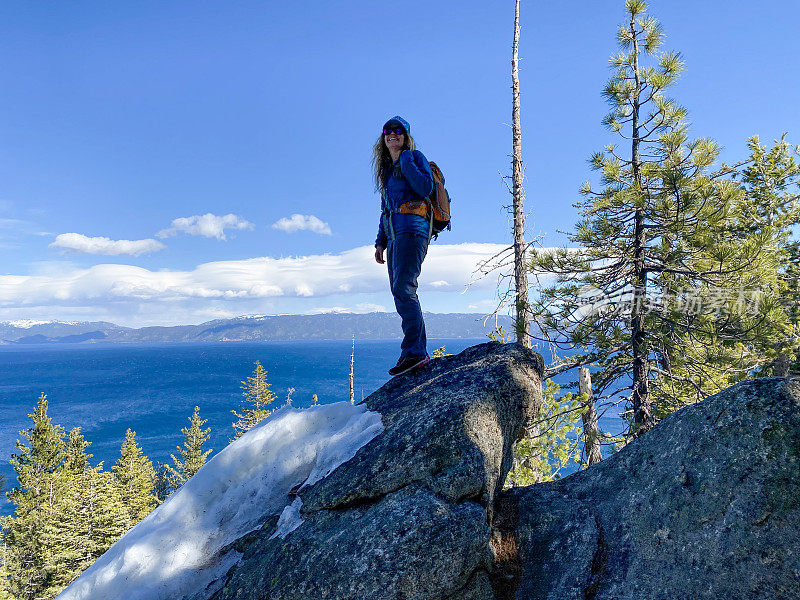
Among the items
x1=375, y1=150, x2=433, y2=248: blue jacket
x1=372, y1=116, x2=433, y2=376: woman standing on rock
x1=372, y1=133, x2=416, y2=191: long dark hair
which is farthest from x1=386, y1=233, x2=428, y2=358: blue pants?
x1=372, y1=133, x2=416, y2=191: long dark hair

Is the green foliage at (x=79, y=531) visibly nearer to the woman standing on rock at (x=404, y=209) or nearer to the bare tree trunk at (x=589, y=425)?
the bare tree trunk at (x=589, y=425)

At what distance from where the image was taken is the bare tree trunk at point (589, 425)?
1067cm

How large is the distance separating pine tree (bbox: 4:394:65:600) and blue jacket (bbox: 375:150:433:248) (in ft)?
116

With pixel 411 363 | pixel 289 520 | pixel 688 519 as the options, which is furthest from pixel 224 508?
pixel 688 519

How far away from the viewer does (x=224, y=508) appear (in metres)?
4.93

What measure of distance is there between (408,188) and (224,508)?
14.1 ft

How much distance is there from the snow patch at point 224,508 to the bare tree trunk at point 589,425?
7.11 metres

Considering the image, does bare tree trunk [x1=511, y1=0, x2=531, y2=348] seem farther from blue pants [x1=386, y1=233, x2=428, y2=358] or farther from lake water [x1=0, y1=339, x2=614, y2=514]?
lake water [x1=0, y1=339, x2=614, y2=514]

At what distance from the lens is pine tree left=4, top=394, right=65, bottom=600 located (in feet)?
102

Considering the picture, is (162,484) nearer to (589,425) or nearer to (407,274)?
(589,425)

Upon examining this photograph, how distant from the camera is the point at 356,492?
4055 mm

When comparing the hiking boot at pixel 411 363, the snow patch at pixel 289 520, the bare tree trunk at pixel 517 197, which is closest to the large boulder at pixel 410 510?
the snow patch at pixel 289 520

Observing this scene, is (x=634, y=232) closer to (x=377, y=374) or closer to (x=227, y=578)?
(x=227, y=578)

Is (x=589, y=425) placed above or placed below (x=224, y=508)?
below
